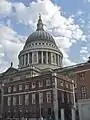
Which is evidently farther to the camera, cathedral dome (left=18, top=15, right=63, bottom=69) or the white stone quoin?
cathedral dome (left=18, top=15, right=63, bottom=69)

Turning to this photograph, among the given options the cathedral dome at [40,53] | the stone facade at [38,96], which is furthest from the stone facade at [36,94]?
the cathedral dome at [40,53]

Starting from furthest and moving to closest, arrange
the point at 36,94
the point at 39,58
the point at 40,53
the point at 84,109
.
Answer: the point at 40,53 < the point at 39,58 < the point at 36,94 < the point at 84,109

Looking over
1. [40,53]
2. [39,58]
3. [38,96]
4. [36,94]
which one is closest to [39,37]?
[40,53]

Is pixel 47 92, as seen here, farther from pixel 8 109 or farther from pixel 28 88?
pixel 8 109

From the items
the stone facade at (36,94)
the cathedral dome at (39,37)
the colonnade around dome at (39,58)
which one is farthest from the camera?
the cathedral dome at (39,37)

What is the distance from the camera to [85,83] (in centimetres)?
5031

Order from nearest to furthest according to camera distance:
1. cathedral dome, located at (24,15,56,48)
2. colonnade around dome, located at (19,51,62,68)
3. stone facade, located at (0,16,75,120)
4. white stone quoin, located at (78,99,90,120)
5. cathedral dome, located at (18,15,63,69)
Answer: white stone quoin, located at (78,99,90,120)
stone facade, located at (0,16,75,120)
cathedral dome, located at (18,15,63,69)
colonnade around dome, located at (19,51,62,68)
cathedral dome, located at (24,15,56,48)

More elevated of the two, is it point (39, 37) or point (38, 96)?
point (39, 37)

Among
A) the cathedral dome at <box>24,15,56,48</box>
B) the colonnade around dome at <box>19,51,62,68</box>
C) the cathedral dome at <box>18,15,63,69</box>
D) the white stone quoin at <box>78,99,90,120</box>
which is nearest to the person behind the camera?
the white stone quoin at <box>78,99,90,120</box>

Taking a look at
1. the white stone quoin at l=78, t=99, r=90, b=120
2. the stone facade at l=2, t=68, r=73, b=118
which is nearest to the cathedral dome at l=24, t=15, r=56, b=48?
the stone facade at l=2, t=68, r=73, b=118

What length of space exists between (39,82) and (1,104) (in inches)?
673

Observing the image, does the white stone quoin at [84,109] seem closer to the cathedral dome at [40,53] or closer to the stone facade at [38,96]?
the stone facade at [38,96]

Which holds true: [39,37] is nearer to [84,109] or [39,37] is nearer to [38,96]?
[38,96]

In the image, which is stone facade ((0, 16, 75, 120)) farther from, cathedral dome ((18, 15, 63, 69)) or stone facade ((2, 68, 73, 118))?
cathedral dome ((18, 15, 63, 69))
